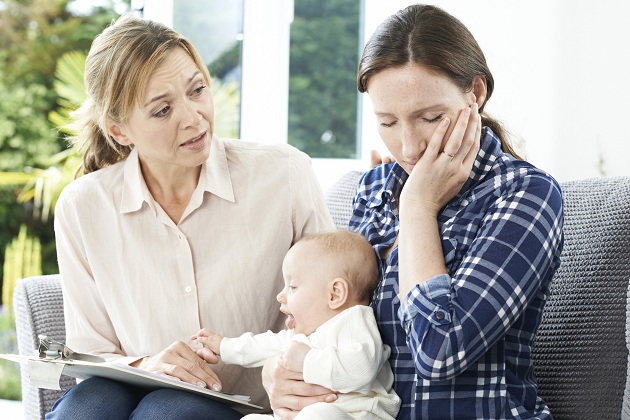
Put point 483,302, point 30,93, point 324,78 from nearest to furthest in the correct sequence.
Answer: point 483,302
point 324,78
point 30,93

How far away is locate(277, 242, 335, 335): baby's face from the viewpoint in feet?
5.39

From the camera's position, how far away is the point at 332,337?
1578 mm

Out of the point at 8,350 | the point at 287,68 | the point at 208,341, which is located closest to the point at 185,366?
the point at 208,341

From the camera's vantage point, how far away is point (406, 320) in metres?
1.46

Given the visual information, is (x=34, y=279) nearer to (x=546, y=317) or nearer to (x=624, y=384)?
(x=546, y=317)

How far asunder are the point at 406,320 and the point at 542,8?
7.07 ft

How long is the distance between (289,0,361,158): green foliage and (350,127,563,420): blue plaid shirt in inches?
112

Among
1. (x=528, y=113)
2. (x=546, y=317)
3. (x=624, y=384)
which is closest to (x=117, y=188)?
(x=546, y=317)

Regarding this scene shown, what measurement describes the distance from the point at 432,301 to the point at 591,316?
1.54 feet

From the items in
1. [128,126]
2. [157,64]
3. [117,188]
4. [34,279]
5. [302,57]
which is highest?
[302,57]

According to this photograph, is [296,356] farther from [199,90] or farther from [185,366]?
[199,90]

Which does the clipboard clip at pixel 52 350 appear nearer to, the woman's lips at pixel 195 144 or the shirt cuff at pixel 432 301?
the woman's lips at pixel 195 144

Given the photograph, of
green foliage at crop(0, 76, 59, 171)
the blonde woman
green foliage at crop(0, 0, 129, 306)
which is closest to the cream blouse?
the blonde woman

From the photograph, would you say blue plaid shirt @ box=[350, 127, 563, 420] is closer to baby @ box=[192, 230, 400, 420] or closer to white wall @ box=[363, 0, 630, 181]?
baby @ box=[192, 230, 400, 420]
